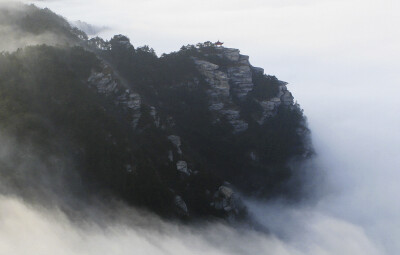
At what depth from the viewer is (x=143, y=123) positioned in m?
100

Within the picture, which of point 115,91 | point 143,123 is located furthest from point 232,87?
point 115,91

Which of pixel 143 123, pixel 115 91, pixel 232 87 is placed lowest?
pixel 143 123

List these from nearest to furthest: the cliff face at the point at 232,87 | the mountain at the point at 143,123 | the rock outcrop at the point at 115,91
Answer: the mountain at the point at 143,123 → the rock outcrop at the point at 115,91 → the cliff face at the point at 232,87

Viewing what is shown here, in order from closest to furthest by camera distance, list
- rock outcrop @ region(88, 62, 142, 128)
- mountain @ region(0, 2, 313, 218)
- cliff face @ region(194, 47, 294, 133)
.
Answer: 1. mountain @ region(0, 2, 313, 218)
2. rock outcrop @ region(88, 62, 142, 128)
3. cliff face @ region(194, 47, 294, 133)

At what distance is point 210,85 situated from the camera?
130 meters

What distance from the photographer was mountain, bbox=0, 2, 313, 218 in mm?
80000

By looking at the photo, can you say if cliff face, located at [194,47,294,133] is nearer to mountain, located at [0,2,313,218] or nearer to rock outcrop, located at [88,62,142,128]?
mountain, located at [0,2,313,218]

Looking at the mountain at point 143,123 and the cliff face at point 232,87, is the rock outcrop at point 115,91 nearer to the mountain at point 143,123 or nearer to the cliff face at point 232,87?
the mountain at point 143,123

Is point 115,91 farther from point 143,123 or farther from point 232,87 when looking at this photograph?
point 232,87

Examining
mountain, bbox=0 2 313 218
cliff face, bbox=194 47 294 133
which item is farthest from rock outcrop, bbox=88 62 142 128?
cliff face, bbox=194 47 294 133

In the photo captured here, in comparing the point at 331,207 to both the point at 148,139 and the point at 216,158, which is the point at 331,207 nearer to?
the point at 216,158

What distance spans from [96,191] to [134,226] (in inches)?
338

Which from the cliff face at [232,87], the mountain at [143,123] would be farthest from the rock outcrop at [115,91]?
the cliff face at [232,87]

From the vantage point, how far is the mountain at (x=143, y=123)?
80.0 meters
